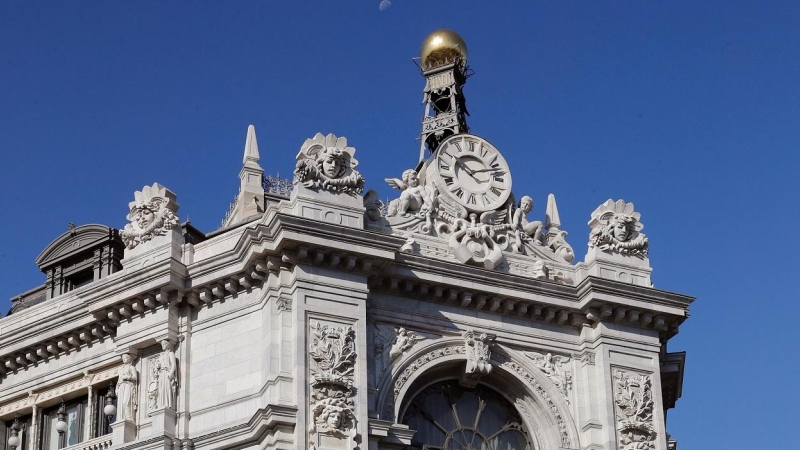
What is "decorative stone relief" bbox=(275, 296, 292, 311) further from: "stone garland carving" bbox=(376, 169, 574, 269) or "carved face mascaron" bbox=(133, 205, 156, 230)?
"carved face mascaron" bbox=(133, 205, 156, 230)

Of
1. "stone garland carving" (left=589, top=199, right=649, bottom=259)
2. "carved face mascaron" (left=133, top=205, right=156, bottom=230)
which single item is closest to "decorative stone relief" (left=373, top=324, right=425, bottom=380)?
"stone garland carving" (left=589, top=199, right=649, bottom=259)

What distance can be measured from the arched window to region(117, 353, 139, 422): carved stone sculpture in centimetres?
674

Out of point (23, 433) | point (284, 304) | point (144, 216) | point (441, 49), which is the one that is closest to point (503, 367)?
point (284, 304)

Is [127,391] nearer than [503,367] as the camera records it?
Yes

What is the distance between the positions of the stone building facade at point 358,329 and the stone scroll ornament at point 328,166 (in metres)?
0.05

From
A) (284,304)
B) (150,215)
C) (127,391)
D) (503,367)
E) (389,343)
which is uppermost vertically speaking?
(150,215)

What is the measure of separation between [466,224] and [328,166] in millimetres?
4535

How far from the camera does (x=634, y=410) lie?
46.8 meters

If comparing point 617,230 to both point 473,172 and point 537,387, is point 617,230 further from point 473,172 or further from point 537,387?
point 537,387

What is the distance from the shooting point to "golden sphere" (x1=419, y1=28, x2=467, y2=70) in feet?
207

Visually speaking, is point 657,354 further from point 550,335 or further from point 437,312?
point 437,312

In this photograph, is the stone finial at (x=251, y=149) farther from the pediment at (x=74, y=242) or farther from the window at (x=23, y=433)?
the window at (x=23, y=433)

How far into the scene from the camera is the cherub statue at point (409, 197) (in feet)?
157

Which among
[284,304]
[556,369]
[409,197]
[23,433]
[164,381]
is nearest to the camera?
[284,304]
